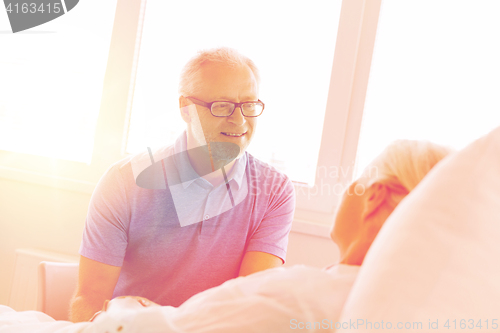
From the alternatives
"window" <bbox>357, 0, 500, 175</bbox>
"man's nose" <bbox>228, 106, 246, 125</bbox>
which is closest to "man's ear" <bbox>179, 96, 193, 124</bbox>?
"man's nose" <bbox>228, 106, 246, 125</bbox>

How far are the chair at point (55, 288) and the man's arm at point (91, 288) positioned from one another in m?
0.11

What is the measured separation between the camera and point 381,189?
0.66 m

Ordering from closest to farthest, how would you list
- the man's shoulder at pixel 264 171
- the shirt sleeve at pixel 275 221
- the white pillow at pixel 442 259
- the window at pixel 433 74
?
1. the white pillow at pixel 442 259
2. the shirt sleeve at pixel 275 221
3. the man's shoulder at pixel 264 171
4. the window at pixel 433 74

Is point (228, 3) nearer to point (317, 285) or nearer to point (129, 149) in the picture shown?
point (129, 149)

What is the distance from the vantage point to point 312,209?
5.80 feet

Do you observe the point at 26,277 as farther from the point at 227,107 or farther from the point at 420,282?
the point at 420,282

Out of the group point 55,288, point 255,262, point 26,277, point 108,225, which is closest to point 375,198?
point 255,262

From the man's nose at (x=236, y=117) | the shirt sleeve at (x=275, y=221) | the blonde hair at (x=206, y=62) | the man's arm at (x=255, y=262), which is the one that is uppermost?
the blonde hair at (x=206, y=62)

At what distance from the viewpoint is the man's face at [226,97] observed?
1315mm

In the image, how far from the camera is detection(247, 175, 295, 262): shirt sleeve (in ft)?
4.27

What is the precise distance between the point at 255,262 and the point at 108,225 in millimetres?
465

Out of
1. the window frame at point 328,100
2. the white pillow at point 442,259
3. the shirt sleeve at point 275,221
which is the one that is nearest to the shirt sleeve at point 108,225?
the shirt sleeve at point 275,221

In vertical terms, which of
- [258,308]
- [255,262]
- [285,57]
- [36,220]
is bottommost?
[36,220]

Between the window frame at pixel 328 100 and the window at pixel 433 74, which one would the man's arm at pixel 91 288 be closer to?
the window frame at pixel 328 100
